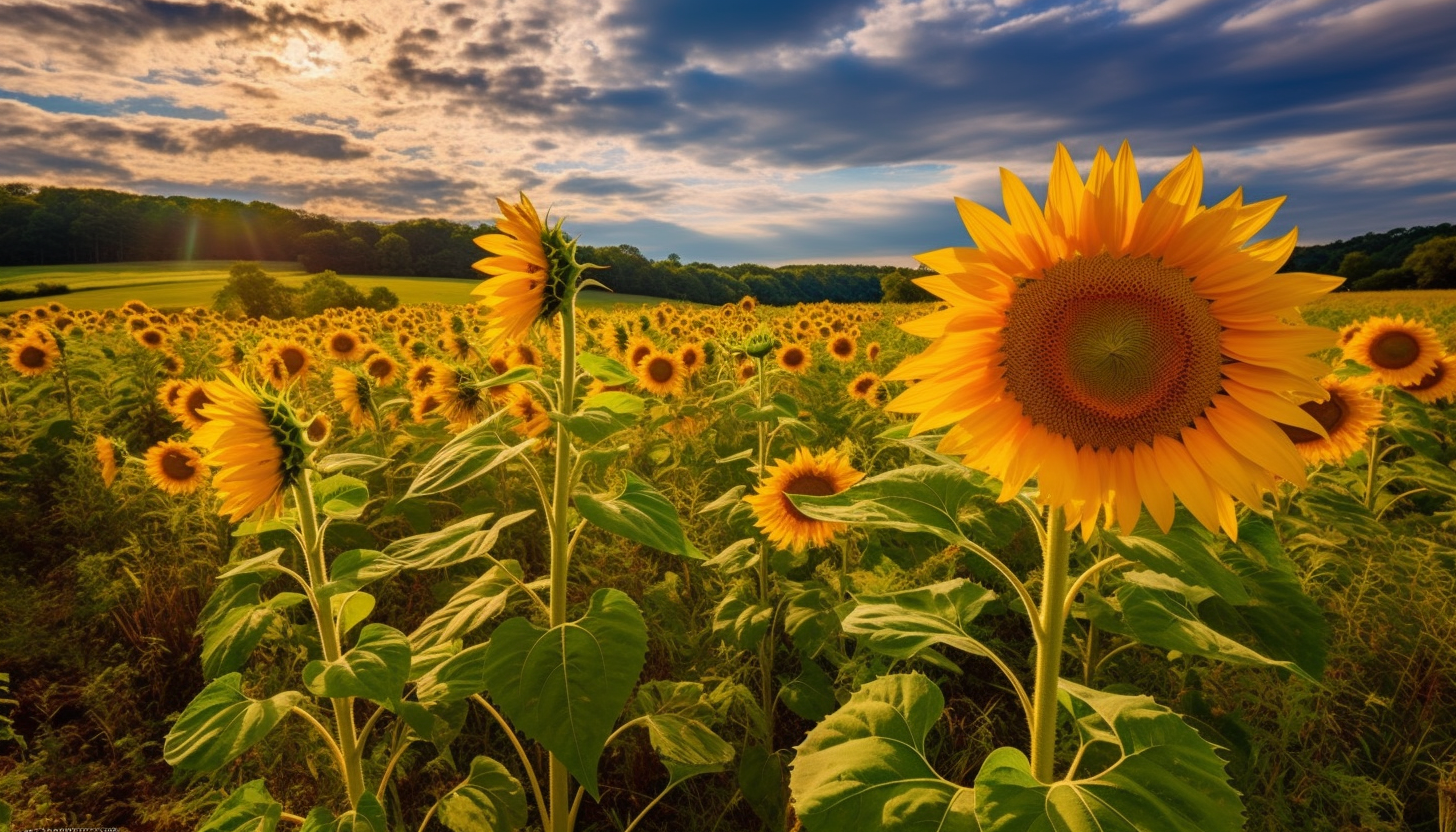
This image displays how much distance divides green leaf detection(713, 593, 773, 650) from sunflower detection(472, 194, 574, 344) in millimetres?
1427

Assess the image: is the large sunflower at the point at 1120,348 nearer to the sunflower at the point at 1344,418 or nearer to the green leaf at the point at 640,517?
the green leaf at the point at 640,517

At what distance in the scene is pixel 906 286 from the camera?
1029 inches

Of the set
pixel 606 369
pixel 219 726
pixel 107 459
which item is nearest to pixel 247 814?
pixel 219 726

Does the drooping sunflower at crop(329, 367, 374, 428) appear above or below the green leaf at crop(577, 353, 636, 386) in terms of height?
below

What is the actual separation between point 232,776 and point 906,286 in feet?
83.6

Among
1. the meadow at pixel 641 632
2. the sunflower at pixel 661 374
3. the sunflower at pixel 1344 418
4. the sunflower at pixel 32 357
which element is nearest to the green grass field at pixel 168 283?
the sunflower at pixel 32 357

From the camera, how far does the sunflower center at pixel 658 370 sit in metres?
6.23

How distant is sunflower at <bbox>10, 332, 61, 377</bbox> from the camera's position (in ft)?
25.0

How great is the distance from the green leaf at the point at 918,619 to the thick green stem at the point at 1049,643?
4.7 inches

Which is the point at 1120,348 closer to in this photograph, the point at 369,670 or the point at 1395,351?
the point at 369,670

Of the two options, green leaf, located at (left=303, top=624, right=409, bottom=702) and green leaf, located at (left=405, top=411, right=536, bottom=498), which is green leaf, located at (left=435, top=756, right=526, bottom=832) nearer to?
green leaf, located at (left=303, top=624, right=409, bottom=702)

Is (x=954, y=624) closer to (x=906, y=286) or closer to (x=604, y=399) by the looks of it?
(x=604, y=399)

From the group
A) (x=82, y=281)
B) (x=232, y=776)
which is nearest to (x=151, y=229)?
(x=82, y=281)

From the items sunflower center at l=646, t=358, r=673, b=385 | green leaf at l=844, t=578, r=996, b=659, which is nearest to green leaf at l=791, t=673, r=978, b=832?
green leaf at l=844, t=578, r=996, b=659
